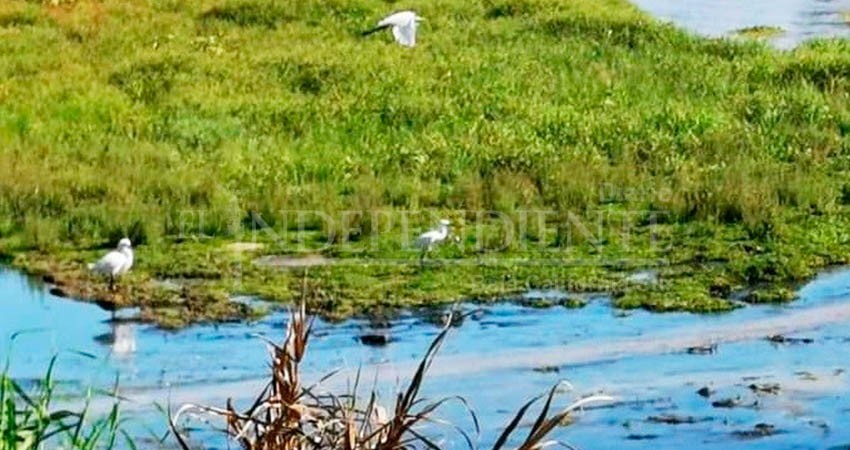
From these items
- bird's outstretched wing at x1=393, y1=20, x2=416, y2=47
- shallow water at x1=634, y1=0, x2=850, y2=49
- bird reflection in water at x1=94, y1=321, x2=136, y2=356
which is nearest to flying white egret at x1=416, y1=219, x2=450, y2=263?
bird's outstretched wing at x1=393, y1=20, x2=416, y2=47

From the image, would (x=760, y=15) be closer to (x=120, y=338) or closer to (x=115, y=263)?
(x=115, y=263)

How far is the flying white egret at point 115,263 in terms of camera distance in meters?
14.9

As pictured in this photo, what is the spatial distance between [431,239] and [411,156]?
378cm

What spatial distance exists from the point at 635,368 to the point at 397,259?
354cm

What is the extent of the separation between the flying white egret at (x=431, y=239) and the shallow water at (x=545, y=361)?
1.22 meters

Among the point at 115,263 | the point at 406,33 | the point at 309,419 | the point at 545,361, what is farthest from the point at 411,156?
the point at 309,419

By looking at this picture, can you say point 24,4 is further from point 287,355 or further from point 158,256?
point 287,355

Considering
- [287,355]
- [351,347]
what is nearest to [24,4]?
[351,347]

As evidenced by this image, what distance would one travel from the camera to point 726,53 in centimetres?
2539

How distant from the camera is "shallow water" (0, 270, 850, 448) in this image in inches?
456

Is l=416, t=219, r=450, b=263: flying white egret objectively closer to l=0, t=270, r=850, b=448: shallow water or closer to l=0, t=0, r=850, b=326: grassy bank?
l=0, t=0, r=850, b=326: grassy bank

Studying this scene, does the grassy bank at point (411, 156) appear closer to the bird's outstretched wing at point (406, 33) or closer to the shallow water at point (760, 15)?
the bird's outstretched wing at point (406, 33)

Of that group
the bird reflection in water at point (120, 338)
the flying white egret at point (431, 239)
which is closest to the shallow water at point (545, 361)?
the bird reflection in water at point (120, 338)

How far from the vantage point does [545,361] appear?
518 inches
